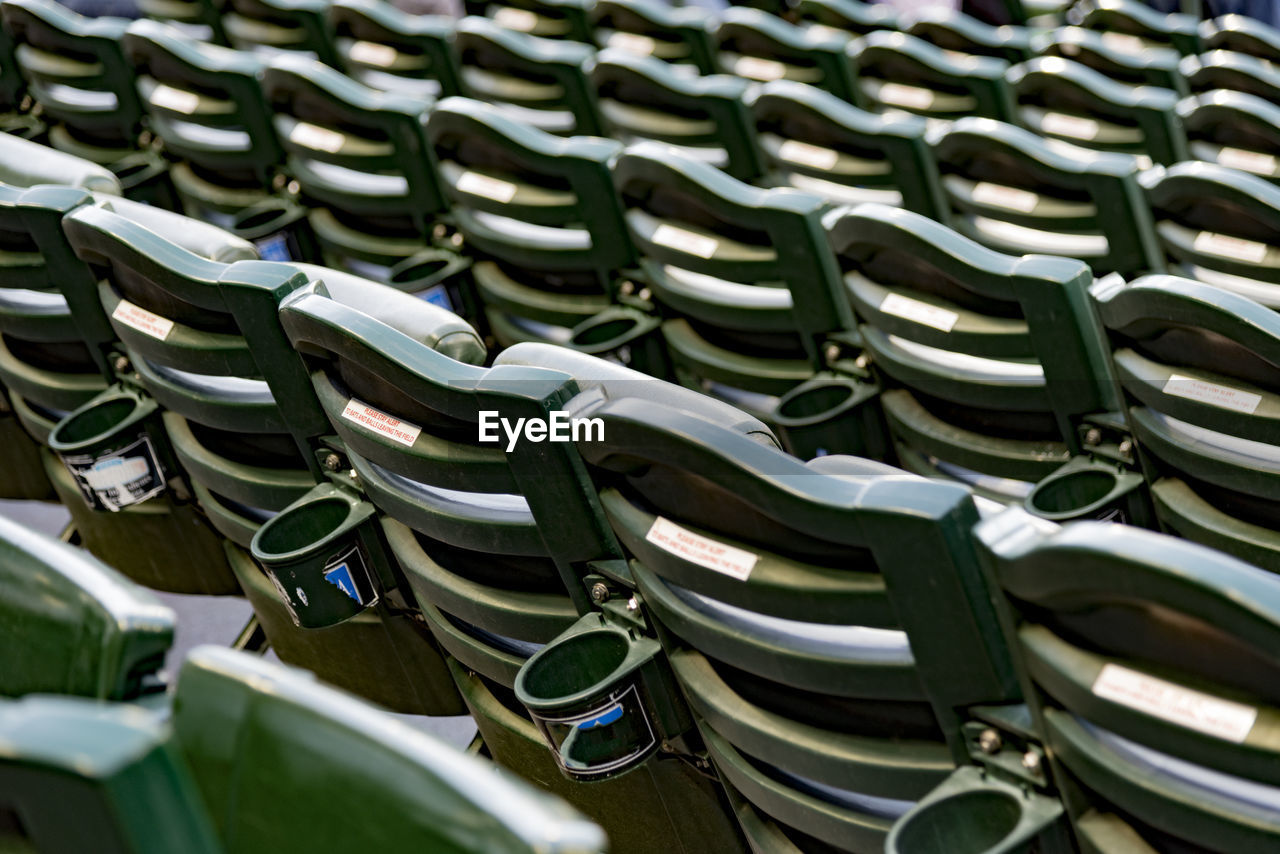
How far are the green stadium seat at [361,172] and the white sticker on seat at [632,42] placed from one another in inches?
49.8

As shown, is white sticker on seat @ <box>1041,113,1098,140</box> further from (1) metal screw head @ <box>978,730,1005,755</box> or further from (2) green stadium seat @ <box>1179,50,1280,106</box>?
(1) metal screw head @ <box>978,730,1005,755</box>

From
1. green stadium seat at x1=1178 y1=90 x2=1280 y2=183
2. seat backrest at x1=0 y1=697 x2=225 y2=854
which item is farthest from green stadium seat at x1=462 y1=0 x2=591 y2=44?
seat backrest at x1=0 y1=697 x2=225 y2=854

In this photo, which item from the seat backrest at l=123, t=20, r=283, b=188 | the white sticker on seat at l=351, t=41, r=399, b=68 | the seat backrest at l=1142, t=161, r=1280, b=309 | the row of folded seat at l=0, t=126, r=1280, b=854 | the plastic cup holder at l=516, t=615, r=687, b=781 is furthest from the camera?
the white sticker on seat at l=351, t=41, r=399, b=68

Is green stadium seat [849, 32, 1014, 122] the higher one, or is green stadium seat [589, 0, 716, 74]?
green stadium seat [589, 0, 716, 74]

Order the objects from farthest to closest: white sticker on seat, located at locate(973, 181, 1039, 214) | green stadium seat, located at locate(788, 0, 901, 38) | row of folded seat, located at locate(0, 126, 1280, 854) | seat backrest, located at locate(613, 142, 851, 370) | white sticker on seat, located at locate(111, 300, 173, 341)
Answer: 1. green stadium seat, located at locate(788, 0, 901, 38)
2. white sticker on seat, located at locate(973, 181, 1039, 214)
3. seat backrest, located at locate(613, 142, 851, 370)
4. white sticker on seat, located at locate(111, 300, 173, 341)
5. row of folded seat, located at locate(0, 126, 1280, 854)

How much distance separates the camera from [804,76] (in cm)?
345

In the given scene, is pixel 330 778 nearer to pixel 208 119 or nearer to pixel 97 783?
pixel 97 783

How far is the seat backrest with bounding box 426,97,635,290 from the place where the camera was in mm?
2236

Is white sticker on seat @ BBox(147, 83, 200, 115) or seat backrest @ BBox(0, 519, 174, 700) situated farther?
white sticker on seat @ BBox(147, 83, 200, 115)

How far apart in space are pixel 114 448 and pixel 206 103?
1.09 meters

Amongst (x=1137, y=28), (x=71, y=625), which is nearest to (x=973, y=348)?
(x=71, y=625)

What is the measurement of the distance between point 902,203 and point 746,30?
1.10 m

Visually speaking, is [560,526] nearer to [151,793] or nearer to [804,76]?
[151,793]
